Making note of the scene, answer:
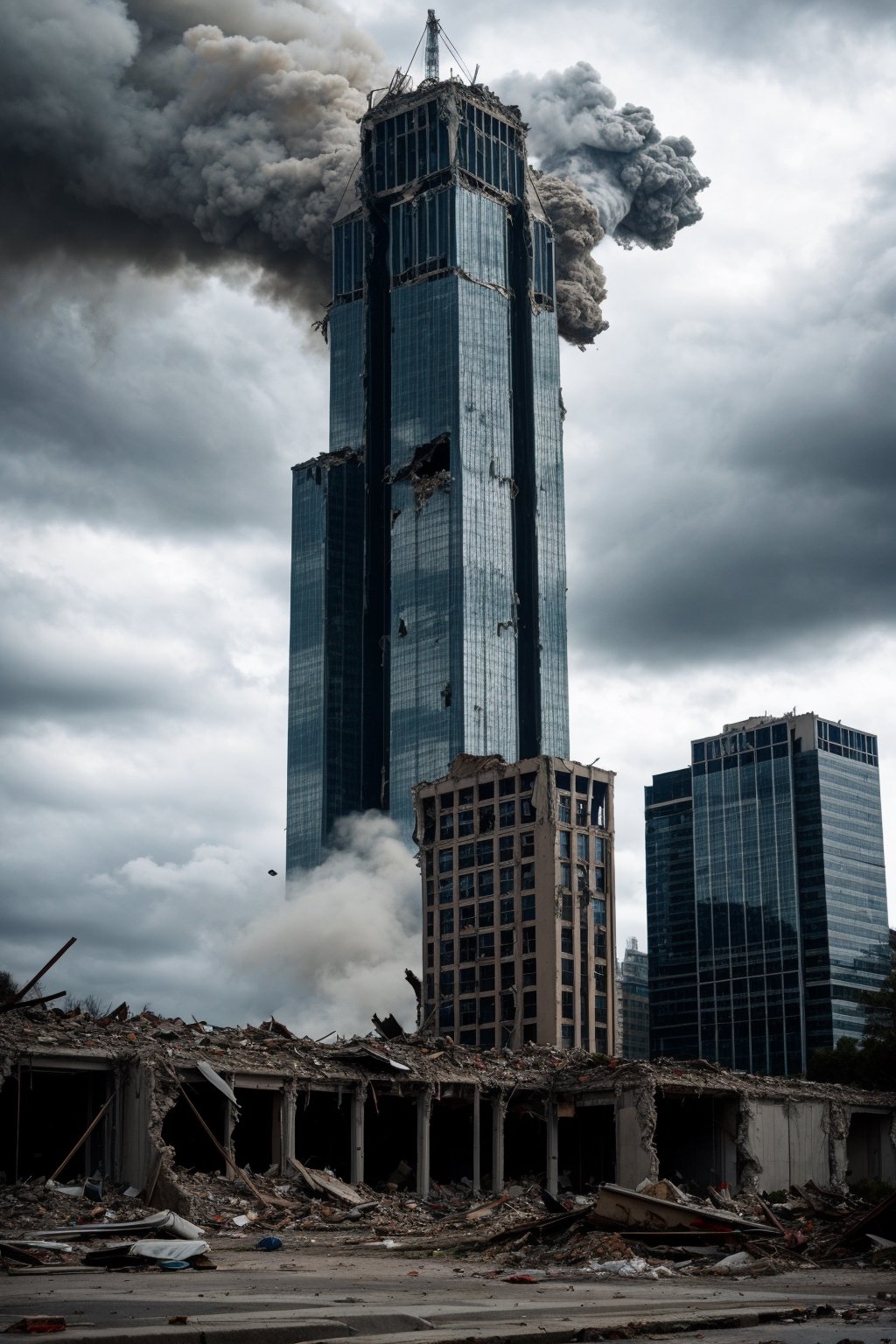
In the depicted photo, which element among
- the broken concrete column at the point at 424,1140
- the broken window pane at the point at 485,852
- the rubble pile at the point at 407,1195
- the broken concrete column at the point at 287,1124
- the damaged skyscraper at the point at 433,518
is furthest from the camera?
the damaged skyscraper at the point at 433,518

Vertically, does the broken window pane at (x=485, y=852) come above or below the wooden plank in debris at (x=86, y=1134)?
above

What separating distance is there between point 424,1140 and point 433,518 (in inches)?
5098

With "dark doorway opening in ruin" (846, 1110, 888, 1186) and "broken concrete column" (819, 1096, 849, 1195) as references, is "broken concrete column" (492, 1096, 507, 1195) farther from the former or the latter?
"dark doorway opening in ruin" (846, 1110, 888, 1186)

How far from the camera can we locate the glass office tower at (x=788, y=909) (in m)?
183

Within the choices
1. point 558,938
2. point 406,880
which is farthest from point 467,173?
point 558,938

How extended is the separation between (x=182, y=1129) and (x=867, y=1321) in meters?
39.6

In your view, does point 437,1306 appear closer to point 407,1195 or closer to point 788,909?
point 407,1195

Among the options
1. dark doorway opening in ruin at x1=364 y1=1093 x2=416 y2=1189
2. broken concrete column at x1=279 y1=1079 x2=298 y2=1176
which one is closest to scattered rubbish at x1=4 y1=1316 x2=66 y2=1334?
broken concrete column at x1=279 y1=1079 x2=298 y2=1176

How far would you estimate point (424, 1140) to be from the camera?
187 feet

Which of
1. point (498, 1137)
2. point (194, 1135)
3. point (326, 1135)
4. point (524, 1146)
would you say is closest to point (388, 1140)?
point (326, 1135)

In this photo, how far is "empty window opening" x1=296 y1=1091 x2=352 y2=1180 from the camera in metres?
59.9

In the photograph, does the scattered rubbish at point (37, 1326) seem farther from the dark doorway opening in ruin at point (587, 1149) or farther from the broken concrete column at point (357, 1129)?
the dark doorway opening in ruin at point (587, 1149)

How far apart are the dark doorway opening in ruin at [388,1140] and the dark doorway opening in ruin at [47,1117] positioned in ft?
38.4

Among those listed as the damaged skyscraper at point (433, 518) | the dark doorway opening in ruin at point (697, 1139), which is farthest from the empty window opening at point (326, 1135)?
the damaged skyscraper at point (433, 518)
